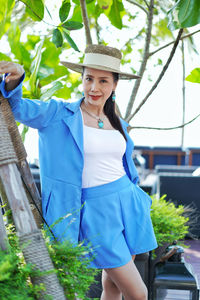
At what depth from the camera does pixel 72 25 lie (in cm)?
170

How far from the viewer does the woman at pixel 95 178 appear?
5.31 ft

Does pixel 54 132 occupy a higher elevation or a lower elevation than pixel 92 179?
higher

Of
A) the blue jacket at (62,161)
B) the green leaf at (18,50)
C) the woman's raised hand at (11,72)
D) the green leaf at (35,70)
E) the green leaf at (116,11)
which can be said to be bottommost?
the blue jacket at (62,161)

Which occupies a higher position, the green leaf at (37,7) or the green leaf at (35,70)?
the green leaf at (37,7)

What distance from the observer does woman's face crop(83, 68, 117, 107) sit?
1.76 metres

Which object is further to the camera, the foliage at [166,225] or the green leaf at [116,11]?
the foliage at [166,225]

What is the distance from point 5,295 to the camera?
85 cm

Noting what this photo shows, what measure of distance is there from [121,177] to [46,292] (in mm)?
905

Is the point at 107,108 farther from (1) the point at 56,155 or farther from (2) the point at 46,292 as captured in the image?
(2) the point at 46,292

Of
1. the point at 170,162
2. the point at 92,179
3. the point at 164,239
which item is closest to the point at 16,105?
the point at 92,179

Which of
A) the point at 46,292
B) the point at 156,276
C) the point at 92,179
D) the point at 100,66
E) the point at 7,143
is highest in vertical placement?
the point at 100,66

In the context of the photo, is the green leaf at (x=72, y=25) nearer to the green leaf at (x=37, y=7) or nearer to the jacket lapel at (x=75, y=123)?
the green leaf at (x=37, y=7)

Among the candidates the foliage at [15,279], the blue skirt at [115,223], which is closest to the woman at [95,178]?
the blue skirt at [115,223]

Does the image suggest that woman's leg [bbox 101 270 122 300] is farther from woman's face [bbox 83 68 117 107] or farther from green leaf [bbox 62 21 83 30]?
green leaf [bbox 62 21 83 30]
